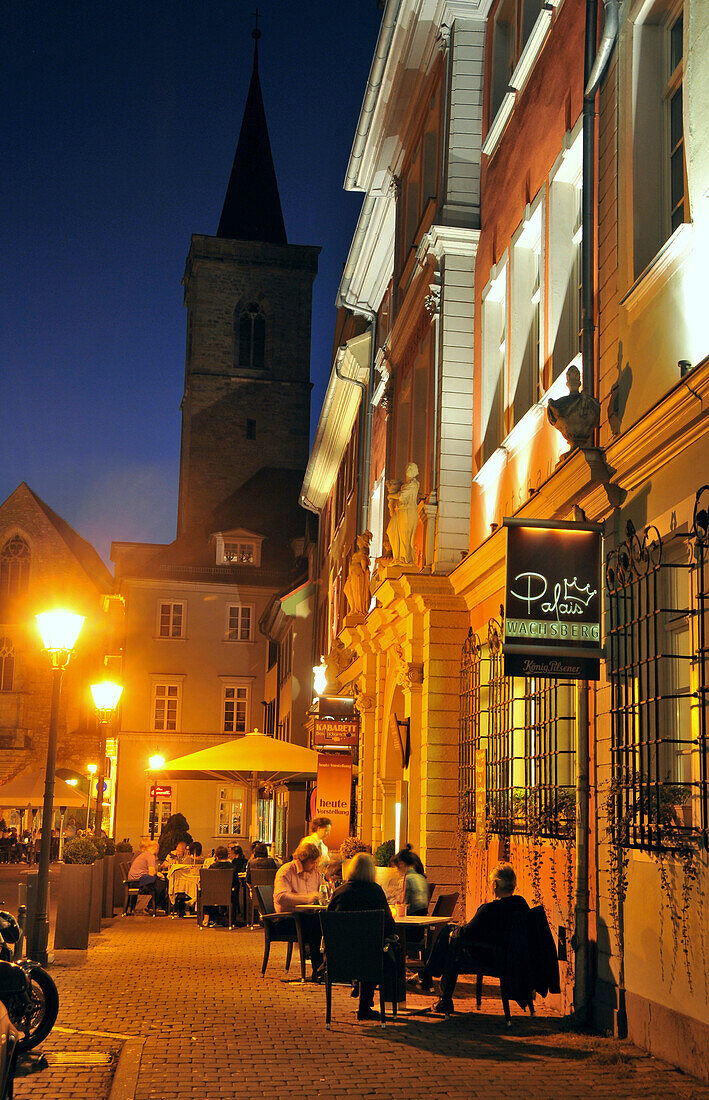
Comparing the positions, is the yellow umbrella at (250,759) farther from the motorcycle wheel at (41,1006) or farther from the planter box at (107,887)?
the motorcycle wheel at (41,1006)

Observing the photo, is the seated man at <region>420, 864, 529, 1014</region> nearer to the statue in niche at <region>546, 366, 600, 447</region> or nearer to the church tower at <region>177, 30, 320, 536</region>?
the statue in niche at <region>546, 366, 600, 447</region>

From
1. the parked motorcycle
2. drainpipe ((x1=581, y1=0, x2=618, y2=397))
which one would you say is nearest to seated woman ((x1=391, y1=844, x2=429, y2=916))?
the parked motorcycle

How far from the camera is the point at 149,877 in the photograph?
2498cm

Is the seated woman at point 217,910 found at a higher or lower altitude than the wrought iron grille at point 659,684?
lower

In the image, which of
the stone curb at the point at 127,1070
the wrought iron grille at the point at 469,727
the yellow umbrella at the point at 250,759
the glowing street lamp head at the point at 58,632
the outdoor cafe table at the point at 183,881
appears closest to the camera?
the stone curb at the point at 127,1070

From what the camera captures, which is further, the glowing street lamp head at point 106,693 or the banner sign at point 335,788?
the banner sign at point 335,788

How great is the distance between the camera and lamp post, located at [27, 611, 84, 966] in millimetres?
14016

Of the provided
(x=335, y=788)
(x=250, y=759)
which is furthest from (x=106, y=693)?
(x=335, y=788)

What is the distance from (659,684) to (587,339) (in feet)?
10.6

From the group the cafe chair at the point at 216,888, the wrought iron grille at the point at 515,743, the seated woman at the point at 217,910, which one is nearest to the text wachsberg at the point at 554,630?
the wrought iron grille at the point at 515,743

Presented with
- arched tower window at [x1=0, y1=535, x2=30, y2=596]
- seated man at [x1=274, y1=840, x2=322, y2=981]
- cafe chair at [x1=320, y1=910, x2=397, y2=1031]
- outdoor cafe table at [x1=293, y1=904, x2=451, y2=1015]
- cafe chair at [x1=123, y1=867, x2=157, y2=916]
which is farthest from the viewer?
arched tower window at [x1=0, y1=535, x2=30, y2=596]

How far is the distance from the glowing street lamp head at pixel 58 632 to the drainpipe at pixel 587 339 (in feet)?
21.4

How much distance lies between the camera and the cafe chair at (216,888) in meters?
21.4

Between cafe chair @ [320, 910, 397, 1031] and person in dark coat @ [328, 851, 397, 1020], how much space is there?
0.10 meters
